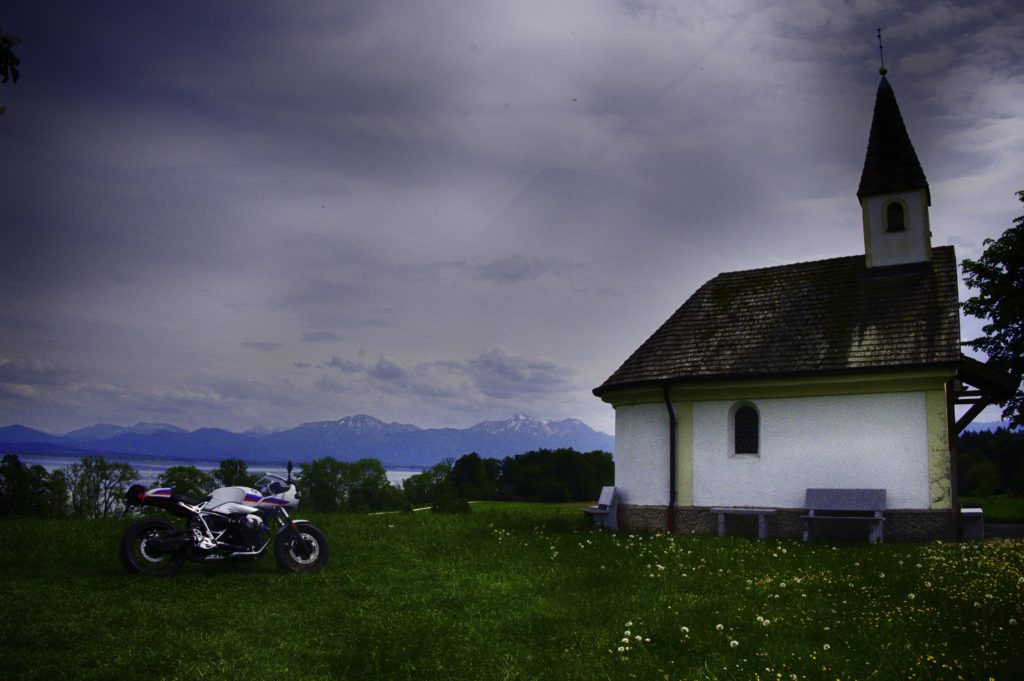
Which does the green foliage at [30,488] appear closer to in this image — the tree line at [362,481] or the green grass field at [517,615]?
the tree line at [362,481]

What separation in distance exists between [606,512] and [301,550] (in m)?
9.62

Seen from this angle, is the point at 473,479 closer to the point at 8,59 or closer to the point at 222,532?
the point at 222,532

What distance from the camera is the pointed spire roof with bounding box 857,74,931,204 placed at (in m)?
20.2

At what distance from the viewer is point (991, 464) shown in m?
46.6

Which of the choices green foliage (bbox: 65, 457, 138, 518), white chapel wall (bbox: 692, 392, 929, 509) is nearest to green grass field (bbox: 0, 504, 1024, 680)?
white chapel wall (bbox: 692, 392, 929, 509)

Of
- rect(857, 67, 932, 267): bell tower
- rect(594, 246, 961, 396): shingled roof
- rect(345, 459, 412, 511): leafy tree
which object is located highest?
rect(857, 67, 932, 267): bell tower

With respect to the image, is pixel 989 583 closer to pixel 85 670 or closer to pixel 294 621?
pixel 294 621

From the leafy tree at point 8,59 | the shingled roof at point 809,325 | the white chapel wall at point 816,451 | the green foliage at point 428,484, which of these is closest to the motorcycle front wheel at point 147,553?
the leafy tree at point 8,59

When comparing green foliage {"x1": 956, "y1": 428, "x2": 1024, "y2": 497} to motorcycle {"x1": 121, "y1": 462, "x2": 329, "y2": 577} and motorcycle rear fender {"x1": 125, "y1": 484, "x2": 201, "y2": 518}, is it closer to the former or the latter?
motorcycle {"x1": 121, "y1": 462, "x2": 329, "y2": 577}

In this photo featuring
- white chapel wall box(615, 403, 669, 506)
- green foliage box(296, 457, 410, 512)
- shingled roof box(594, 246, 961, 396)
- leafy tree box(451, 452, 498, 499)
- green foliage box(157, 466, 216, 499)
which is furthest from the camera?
green foliage box(296, 457, 410, 512)

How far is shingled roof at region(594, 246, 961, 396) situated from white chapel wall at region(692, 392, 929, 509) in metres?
0.92

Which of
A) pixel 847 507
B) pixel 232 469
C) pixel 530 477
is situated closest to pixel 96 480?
pixel 232 469

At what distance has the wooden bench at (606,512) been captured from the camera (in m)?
19.5

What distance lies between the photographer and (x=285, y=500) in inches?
466
